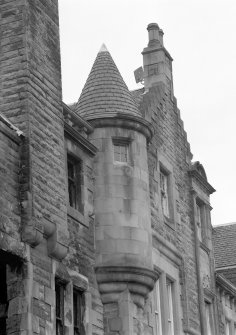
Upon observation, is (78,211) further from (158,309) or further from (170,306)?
(170,306)

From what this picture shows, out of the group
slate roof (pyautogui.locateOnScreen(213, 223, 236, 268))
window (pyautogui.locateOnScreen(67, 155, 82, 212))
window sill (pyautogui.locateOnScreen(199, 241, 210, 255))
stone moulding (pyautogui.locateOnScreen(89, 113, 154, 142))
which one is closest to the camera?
window (pyautogui.locateOnScreen(67, 155, 82, 212))

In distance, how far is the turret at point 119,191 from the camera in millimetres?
20953

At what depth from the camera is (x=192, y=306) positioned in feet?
85.3

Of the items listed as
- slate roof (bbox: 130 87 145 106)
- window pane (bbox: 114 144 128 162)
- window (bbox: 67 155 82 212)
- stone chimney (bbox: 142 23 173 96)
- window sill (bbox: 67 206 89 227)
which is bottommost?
window sill (bbox: 67 206 89 227)

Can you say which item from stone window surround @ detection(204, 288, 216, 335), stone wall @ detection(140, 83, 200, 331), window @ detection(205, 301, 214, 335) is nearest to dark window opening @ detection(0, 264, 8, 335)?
stone wall @ detection(140, 83, 200, 331)

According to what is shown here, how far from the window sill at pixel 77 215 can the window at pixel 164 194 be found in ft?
16.1

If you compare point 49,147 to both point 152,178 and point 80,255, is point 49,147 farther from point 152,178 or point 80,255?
point 152,178

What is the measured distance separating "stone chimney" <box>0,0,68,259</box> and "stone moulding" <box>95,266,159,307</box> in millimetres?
2558

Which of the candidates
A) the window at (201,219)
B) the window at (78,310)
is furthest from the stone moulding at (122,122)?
the window at (201,219)

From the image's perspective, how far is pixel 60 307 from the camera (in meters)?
18.5

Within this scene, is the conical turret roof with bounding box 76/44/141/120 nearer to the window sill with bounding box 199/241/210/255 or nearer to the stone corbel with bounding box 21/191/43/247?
the stone corbel with bounding box 21/191/43/247

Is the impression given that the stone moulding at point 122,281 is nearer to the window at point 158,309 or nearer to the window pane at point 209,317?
the window at point 158,309

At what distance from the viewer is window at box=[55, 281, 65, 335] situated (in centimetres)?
1822

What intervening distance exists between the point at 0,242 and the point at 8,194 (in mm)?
1202
